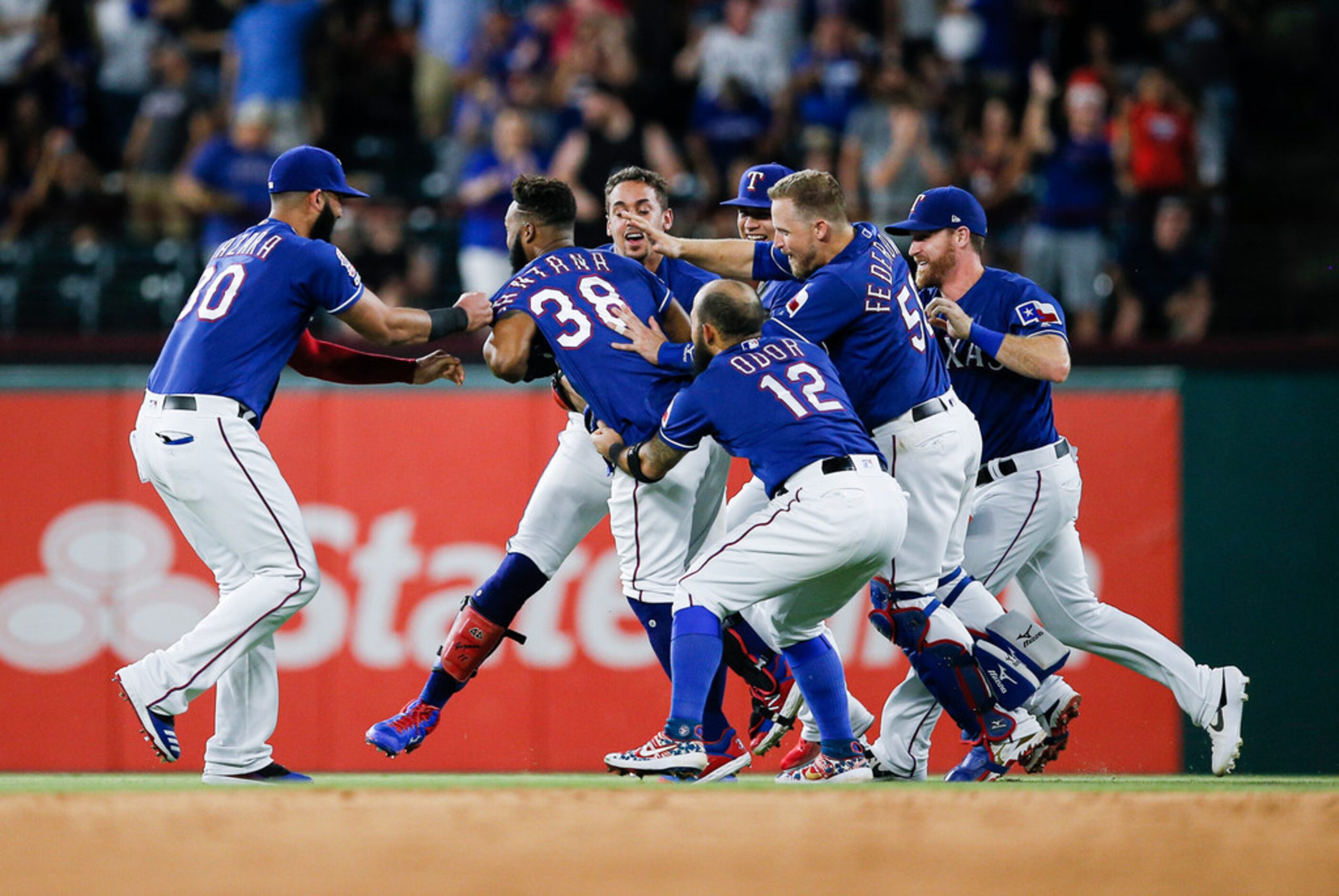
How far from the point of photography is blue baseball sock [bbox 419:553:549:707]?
20.8ft

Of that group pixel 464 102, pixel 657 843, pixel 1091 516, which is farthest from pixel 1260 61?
pixel 657 843

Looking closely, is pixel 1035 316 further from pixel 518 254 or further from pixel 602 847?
pixel 602 847

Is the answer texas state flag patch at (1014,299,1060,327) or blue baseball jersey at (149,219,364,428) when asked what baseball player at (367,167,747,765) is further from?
texas state flag patch at (1014,299,1060,327)

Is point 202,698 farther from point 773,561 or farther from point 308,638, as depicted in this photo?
point 773,561

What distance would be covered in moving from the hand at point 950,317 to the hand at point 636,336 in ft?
3.37

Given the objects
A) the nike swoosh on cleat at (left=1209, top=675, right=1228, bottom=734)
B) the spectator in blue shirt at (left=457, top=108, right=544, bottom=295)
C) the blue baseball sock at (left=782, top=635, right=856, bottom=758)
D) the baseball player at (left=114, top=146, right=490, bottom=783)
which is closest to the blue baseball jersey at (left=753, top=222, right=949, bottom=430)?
the blue baseball sock at (left=782, top=635, right=856, bottom=758)

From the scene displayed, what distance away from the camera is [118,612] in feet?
27.9

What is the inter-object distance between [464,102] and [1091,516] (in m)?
5.10

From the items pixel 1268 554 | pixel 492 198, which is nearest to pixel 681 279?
pixel 492 198

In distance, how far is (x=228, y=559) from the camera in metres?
5.72

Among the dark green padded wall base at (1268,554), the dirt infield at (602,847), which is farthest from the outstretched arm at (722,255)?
the dark green padded wall base at (1268,554)

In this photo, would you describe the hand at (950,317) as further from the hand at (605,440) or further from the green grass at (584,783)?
the green grass at (584,783)

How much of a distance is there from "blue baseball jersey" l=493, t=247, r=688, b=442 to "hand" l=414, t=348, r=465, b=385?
1.16ft

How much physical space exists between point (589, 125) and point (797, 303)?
A: 4700 mm
